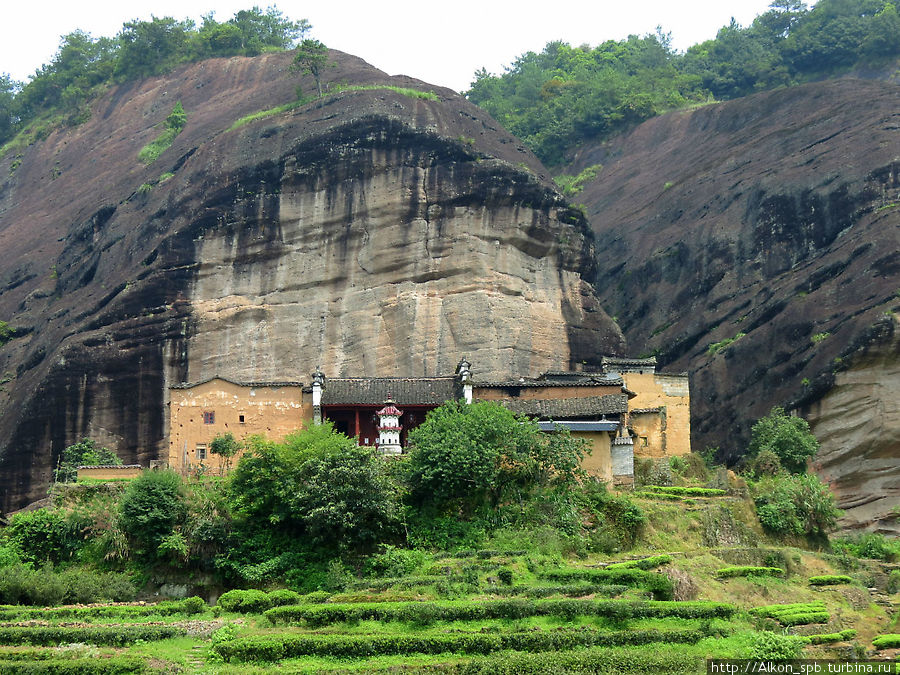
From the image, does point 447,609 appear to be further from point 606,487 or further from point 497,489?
point 606,487

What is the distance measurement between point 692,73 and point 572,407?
55646 mm

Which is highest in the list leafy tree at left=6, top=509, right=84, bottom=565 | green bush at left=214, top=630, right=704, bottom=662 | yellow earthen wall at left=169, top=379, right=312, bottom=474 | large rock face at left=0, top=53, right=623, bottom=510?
large rock face at left=0, top=53, right=623, bottom=510

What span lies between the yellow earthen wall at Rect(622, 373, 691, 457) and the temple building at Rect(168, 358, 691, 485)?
5 centimetres

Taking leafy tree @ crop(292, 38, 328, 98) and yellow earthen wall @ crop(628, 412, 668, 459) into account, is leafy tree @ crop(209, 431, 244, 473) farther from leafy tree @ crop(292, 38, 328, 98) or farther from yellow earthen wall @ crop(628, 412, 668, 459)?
leafy tree @ crop(292, 38, 328, 98)

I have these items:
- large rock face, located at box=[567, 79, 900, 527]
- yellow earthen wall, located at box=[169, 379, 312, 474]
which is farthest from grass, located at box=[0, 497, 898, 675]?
large rock face, located at box=[567, 79, 900, 527]

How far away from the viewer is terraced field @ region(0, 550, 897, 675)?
22781 millimetres

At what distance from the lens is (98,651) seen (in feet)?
77.3

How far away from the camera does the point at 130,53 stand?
78.3m

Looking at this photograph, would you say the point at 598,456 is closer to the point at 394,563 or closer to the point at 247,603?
the point at 394,563

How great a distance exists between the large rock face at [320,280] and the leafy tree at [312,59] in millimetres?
5279

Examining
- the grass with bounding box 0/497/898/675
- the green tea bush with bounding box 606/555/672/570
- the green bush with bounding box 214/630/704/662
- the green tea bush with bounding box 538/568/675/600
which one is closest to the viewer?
the grass with bounding box 0/497/898/675

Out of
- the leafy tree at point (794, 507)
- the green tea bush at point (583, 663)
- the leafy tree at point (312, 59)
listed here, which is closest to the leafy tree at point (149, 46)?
the leafy tree at point (312, 59)

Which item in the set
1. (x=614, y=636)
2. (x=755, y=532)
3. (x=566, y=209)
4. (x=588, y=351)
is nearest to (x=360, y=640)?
(x=614, y=636)

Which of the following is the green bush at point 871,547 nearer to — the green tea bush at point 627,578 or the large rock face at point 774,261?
the large rock face at point 774,261
